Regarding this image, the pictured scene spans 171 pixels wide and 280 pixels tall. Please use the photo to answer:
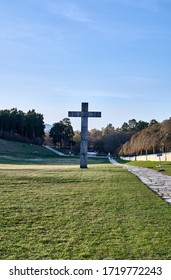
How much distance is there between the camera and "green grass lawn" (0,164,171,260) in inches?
138

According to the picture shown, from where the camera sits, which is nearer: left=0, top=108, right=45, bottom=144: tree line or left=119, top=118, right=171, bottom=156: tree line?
left=119, top=118, right=171, bottom=156: tree line

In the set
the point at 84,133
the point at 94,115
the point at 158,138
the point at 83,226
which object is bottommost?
the point at 83,226

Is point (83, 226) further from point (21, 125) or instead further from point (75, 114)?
point (21, 125)

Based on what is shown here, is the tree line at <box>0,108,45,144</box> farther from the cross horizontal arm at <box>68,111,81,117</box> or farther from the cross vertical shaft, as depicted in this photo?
the cross horizontal arm at <box>68,111,81,117</box>

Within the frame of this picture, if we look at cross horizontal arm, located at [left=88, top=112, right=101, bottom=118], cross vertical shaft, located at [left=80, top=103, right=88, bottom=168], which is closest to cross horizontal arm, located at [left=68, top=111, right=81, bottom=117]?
cross vertical shaft, located at [left=80, top=103, right=88, bottom=168]

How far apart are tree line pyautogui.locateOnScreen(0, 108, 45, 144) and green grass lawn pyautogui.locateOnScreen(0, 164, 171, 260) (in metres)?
68.3

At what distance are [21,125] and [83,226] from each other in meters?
73.4

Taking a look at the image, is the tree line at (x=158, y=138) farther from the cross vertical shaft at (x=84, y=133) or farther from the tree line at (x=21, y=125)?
the tree line at (x=21, y=125)

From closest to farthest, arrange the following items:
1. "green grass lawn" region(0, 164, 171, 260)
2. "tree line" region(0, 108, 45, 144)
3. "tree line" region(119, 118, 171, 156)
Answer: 1. "green grass lawn" region(0, 164, 171, 260)
2. "tree line" region(119, 118, 171, 156)
3. "tree line" region(0, 108, 45, 144)

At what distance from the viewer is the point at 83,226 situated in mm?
4512

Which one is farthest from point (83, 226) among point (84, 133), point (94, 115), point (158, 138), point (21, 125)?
point (21, 125)

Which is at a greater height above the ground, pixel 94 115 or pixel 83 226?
pixel 94 115

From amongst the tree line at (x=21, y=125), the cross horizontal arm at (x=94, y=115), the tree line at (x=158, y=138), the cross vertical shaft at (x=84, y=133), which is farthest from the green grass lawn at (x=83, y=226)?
the tree line at (x=21, y=125)

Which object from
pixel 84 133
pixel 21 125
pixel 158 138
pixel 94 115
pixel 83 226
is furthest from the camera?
pixel 21 125
